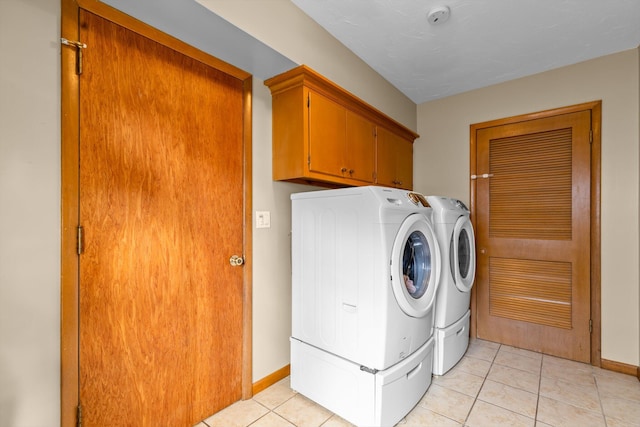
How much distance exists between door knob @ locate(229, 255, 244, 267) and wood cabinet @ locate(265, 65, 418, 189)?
58 cm

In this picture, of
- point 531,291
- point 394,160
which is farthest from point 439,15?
point 531,291

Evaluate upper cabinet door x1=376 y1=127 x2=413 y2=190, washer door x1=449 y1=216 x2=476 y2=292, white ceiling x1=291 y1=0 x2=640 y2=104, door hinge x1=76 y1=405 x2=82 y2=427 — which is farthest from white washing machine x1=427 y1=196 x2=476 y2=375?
door hinge x1=76 y1=405 x2=82 y2=427

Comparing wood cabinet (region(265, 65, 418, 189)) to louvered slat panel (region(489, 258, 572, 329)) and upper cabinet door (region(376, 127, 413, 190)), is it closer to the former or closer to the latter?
upper cabinet door (region(376, 127, 413, 190))

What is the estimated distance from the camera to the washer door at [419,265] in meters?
1.68

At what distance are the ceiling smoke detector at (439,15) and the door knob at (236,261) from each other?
6.45 ft

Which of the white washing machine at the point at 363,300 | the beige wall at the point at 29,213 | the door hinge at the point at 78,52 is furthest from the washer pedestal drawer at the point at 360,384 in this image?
the door hinge at the point at 78,52

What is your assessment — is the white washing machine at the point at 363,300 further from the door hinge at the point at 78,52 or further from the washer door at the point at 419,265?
the door hinge at the point at 78,52

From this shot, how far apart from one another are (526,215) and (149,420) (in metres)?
3.17

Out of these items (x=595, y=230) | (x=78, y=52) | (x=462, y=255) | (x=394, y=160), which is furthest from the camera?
(x=394, y=160)

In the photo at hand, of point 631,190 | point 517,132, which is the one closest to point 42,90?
point 517,132

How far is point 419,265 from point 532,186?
1592 mm

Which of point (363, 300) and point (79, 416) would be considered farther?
point (363, 300)

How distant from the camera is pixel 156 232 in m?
1.48

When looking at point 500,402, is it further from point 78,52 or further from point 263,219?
point 78,52
